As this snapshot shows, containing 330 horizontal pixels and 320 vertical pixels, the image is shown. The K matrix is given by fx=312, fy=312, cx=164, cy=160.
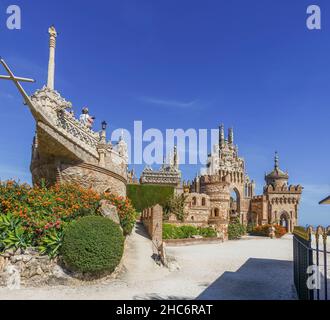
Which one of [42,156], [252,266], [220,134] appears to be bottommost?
[252,266]

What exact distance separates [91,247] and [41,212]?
364cm

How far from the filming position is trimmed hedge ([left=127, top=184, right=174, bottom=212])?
32625mm

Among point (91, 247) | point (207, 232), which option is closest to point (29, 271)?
point (91, 247)

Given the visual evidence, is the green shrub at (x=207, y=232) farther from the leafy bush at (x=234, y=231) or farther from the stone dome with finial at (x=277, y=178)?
the stone dome with finial at (x=277, y=178)

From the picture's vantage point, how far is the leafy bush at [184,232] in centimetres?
2298

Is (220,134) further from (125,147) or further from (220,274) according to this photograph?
(220,274)

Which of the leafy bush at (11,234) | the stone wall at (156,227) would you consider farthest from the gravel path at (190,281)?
the leafy bush at (11,234)

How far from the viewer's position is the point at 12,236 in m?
11.3

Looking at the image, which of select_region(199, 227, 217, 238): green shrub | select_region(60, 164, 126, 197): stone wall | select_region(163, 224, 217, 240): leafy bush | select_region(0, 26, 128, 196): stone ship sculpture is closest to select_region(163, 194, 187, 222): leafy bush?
select_region(199, 227, 217, 238): green shrub
